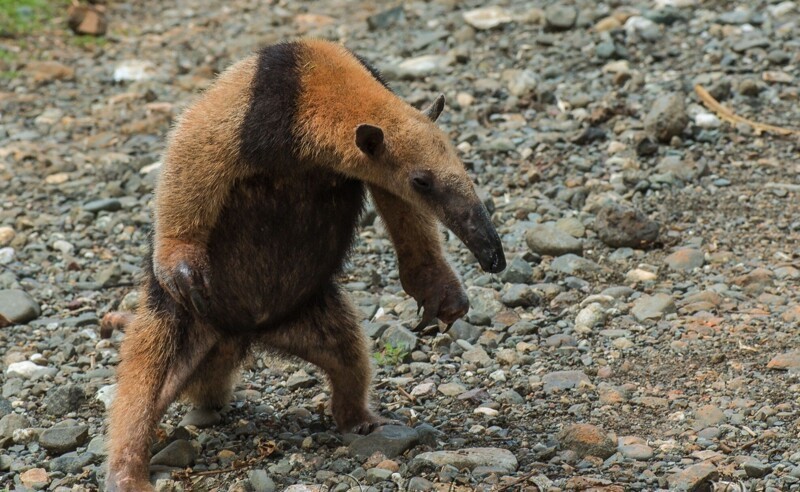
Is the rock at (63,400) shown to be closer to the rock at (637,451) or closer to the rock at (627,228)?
the rock at (637,451)

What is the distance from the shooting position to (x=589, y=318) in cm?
762

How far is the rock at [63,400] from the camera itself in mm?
6836

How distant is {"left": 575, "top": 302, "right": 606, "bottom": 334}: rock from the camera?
755cm

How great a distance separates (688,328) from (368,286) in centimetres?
238

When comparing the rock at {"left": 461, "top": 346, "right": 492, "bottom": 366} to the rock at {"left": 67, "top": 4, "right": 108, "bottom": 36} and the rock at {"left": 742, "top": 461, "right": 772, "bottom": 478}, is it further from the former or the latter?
the rock at {"left": 67, "top": 4, "right": 108, "bottom": 36}

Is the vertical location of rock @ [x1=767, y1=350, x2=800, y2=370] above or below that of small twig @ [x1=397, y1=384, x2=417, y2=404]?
above

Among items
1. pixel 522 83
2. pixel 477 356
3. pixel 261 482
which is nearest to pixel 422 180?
pixel 261 482

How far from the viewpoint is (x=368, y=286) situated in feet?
27.9

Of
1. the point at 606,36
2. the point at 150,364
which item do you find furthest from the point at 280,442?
the point at 606,36

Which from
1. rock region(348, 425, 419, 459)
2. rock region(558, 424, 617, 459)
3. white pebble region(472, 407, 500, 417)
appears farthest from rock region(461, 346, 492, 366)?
rock region(558, 424, 617, 459)

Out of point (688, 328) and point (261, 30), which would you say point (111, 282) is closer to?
→ point (688, 328)

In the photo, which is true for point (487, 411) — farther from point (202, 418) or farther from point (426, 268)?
point (202, 418)

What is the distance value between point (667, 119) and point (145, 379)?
5.45m

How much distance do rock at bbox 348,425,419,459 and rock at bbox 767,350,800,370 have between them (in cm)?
214
